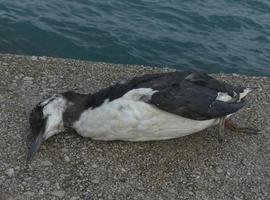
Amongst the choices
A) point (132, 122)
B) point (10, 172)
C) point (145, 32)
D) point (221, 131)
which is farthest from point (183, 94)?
point (145, 32)

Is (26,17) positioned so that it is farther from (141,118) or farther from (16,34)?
(141,118)

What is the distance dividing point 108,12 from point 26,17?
6.71ft

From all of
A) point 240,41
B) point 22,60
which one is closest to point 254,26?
point 240,41

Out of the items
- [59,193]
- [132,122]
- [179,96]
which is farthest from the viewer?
[179,96]

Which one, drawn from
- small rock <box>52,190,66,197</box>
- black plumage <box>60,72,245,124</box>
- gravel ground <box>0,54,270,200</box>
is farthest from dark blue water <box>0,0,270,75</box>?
small rock <box>52,190,66,197</box>

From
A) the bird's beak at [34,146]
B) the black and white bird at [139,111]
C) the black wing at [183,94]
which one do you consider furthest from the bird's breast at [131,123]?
the bird's beak at [34,146]

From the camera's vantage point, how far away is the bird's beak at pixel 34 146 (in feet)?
20.6

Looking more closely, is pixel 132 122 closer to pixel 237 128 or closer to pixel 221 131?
pixel 221 131

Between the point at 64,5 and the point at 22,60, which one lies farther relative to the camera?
the point at 64,5

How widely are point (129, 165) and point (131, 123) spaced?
468 millimetres

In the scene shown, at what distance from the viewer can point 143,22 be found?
529 inches

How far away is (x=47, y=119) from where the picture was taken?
6574mm

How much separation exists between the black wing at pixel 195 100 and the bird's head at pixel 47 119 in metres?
1.14

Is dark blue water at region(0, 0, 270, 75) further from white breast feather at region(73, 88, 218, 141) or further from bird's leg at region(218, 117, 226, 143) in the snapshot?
white breast feather at region(73, 88, 218, 141)
